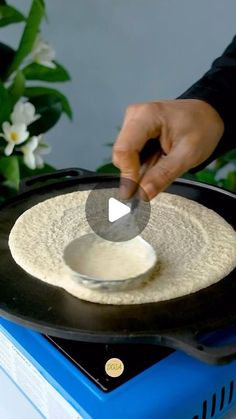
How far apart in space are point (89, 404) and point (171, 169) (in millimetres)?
351

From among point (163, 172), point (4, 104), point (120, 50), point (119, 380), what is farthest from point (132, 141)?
point (120, 50)

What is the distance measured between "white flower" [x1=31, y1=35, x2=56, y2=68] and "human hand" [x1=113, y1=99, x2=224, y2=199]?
1.56ft

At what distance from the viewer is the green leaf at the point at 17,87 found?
128 centimetres

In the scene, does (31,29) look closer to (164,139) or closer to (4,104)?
(4,104)

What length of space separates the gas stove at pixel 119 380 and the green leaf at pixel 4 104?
0.57m

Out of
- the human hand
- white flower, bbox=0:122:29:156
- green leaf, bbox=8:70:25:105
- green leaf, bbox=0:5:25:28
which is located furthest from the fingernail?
green leaf, bbox=0:5:25:28

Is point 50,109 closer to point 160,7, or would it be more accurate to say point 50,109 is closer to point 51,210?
point 51,210

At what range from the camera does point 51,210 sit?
932 mm

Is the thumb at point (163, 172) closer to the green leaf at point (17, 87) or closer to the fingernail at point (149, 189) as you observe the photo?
the fingernail at point (149, 189)

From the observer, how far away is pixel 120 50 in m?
1.88

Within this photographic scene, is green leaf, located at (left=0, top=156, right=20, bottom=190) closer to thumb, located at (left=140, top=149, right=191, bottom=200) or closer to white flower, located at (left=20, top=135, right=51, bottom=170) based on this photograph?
white flower, located at (left=20, top=135, right=51, bottom=170)

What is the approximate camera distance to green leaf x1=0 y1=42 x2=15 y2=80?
134 cm
